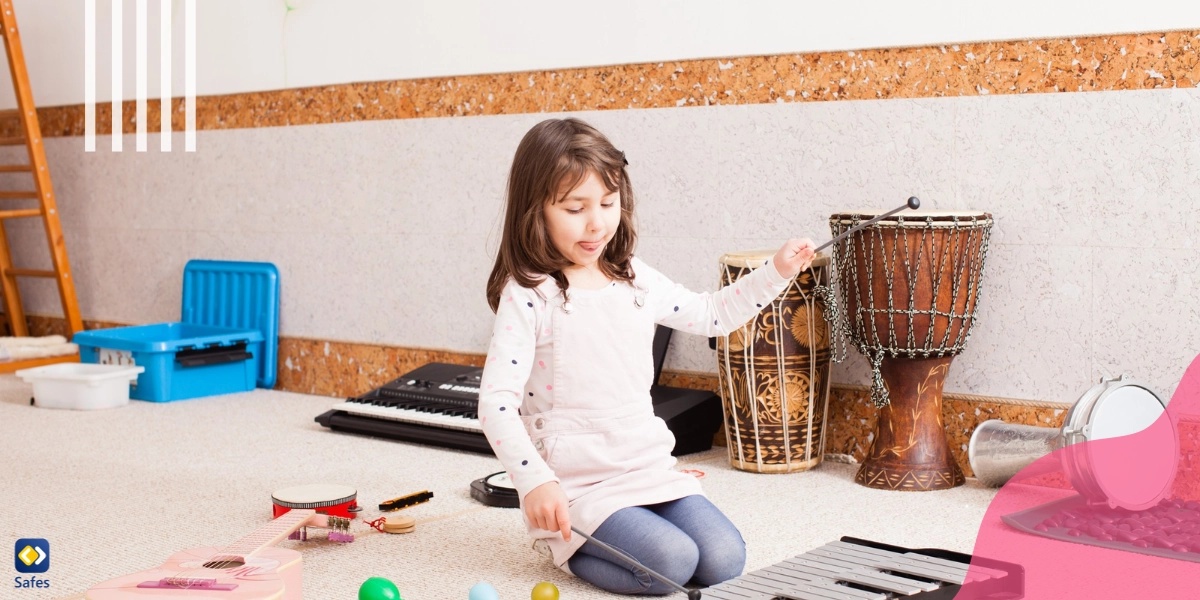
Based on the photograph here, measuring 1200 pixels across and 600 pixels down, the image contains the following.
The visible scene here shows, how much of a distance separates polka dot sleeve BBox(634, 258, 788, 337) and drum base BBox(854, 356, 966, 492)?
2.68 ft

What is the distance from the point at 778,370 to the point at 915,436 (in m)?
0.39

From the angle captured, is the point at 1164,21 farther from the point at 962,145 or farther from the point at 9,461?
the point at 9,461

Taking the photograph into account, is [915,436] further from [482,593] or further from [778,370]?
[482,593]

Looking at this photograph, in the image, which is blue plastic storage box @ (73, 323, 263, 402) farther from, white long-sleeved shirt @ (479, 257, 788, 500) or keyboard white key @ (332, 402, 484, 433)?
white long-sleeved shirt @ (479, 257, 788, 500)

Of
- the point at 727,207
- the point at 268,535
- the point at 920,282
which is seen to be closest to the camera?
the point at 268,535

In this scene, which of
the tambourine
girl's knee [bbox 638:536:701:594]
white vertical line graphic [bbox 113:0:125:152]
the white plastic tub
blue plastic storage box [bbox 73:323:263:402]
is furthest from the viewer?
white vertical line graphic [bbox 113:0:125:152]

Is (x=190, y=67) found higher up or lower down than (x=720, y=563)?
higher up

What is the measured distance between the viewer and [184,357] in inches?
163

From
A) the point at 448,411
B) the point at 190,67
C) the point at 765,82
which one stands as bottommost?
the point at 448,411

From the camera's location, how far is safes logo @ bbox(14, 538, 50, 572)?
2.09 metres

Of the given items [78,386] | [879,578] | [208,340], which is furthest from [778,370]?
[78,386]

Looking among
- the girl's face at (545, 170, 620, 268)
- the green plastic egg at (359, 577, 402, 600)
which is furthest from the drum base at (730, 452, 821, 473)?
the green plastic egg at (359, 577, 402, 600)

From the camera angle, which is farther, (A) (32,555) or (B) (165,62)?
(B) (165,62)

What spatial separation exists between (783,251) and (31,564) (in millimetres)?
1531
